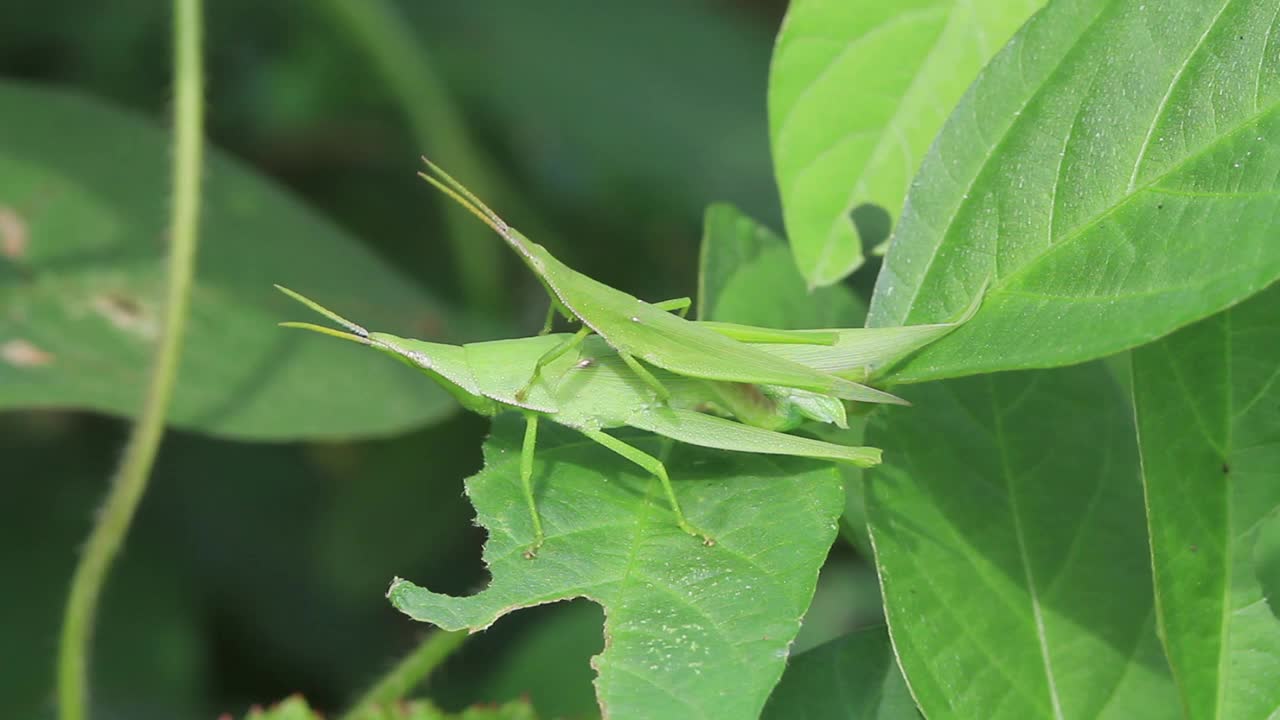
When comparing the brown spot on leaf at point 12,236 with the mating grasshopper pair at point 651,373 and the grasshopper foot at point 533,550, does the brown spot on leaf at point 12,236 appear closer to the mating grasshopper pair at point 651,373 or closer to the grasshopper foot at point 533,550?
the mating grasshopper pair at point 651,373

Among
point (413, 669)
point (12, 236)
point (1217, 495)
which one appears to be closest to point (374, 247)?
point (12, 236)

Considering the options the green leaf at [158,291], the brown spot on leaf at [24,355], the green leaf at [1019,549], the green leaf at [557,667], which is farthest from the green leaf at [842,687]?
the brown spot on leaf at [24,355]

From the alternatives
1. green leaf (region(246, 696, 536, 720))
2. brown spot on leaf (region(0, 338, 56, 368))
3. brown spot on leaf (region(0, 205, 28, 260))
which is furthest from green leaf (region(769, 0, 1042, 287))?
brown spot on leaf (region(0, 205, 28, 260))

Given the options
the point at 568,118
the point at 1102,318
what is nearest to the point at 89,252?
the point at 568,118

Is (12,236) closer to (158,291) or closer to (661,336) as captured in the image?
(158,291)

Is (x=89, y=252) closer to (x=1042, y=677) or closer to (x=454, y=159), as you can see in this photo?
(x=454, y=159)
